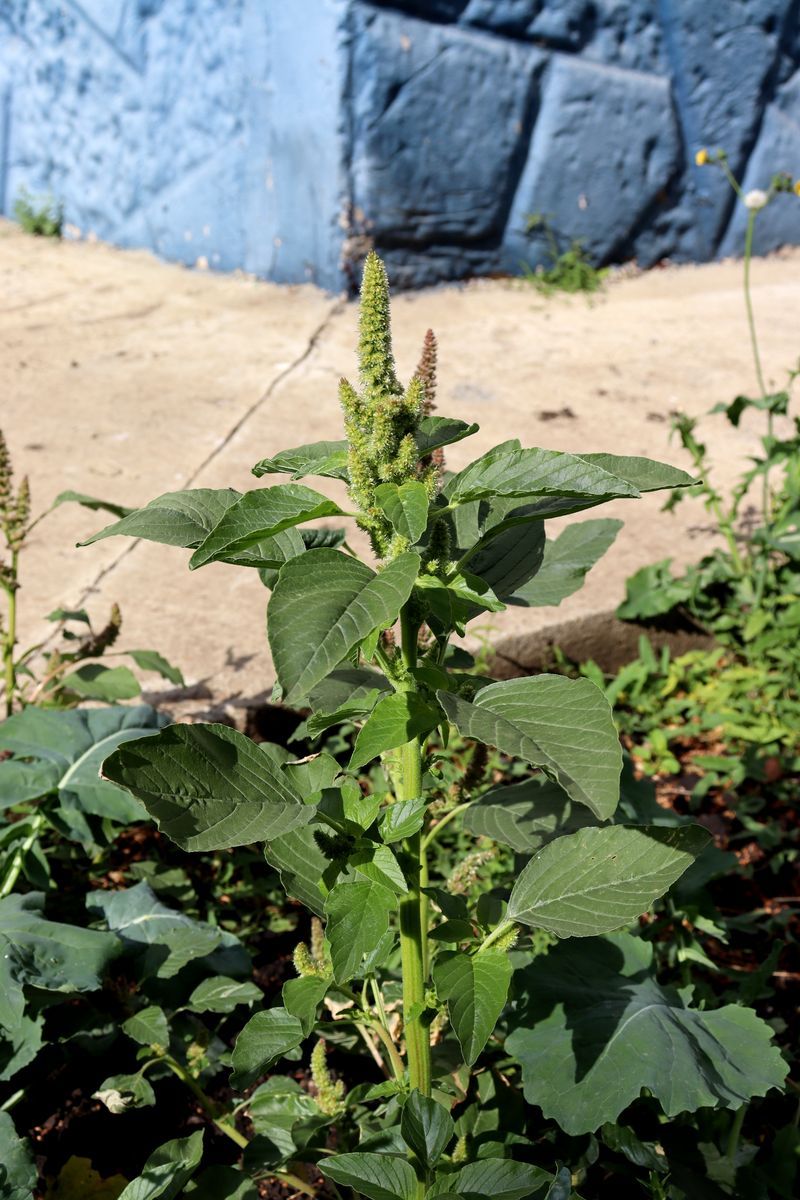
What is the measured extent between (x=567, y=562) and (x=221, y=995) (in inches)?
31.6

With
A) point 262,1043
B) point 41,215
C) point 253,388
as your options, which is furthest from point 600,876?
point 41,215

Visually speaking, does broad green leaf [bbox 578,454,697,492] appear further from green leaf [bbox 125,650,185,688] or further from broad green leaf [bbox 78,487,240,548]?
green leaf [bbox 125,650,185,688]

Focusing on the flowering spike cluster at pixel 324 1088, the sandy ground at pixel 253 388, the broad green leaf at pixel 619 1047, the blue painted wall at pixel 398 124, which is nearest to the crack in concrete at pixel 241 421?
the sandy ground at pixel 253 388

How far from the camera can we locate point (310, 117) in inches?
208

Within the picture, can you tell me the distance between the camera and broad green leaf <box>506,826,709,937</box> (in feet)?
3.76

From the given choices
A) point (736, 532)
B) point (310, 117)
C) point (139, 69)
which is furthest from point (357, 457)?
point (139, 69)

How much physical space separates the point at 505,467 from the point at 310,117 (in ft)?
15.5

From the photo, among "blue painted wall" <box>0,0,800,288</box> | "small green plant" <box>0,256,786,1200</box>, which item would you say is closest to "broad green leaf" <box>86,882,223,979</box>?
"small green plant" <box>0,256,786,1200</box>

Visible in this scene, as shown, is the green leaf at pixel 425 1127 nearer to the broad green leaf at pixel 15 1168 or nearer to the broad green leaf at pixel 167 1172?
the broad green leaf at pixel 167 1172

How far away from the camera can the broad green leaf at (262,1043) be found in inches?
47.9

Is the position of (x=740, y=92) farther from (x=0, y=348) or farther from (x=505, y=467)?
(x=505, y=467)

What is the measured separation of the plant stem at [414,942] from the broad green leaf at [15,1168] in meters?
0.46

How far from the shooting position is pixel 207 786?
108cm

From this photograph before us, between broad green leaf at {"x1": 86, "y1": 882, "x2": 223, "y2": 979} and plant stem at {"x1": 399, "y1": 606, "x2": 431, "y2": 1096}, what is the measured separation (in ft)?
1.46
